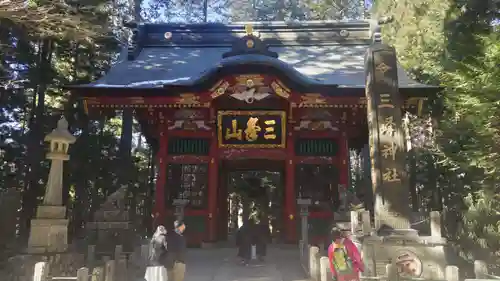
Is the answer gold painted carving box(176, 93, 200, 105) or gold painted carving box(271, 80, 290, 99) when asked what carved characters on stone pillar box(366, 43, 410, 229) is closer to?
gold painted carving box(271, 80, 290, 99)

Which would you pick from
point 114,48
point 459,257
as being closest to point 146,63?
point 114,48

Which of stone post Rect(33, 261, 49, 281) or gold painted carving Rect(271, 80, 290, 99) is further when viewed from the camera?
gold painted carving Rect(271, 80, 290, 99)

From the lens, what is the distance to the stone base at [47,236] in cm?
734

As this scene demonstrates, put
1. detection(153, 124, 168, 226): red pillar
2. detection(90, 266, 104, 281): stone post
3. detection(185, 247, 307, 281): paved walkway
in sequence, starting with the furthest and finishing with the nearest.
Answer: detection(153, 124, 168, 226): red pillar < detection(185, 247, 307, 281): paved walkway < detection(90, 266, 104, 281): stone post

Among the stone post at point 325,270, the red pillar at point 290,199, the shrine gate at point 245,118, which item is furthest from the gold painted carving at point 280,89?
the stone post at point 325,270

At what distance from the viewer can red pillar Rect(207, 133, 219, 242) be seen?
11.3 metres

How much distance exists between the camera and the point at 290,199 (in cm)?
1152

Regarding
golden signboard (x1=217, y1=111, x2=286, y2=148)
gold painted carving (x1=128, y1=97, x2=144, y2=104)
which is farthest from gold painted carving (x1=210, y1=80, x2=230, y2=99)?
gold painted carving (x1=128, y1=97, x2=144, y2=104)

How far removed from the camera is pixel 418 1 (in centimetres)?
1512

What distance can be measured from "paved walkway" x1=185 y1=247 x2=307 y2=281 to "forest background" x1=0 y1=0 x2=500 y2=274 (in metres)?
3.64

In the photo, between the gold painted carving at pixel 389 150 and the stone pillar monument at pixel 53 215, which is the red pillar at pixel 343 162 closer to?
the gold painted carving at pixel 389 150

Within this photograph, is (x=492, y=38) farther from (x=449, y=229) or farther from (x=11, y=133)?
(x=11, y=133)

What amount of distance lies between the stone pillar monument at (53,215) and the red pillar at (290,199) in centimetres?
572

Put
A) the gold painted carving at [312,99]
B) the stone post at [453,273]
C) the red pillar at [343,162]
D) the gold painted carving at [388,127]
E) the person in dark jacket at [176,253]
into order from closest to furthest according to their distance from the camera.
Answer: the stone post at [453,273] < the person in dark jacket at [176,253] < the gold painted carving at [388,127] < the gold painted carving at [312,99] < the red pillar at [343,162]
